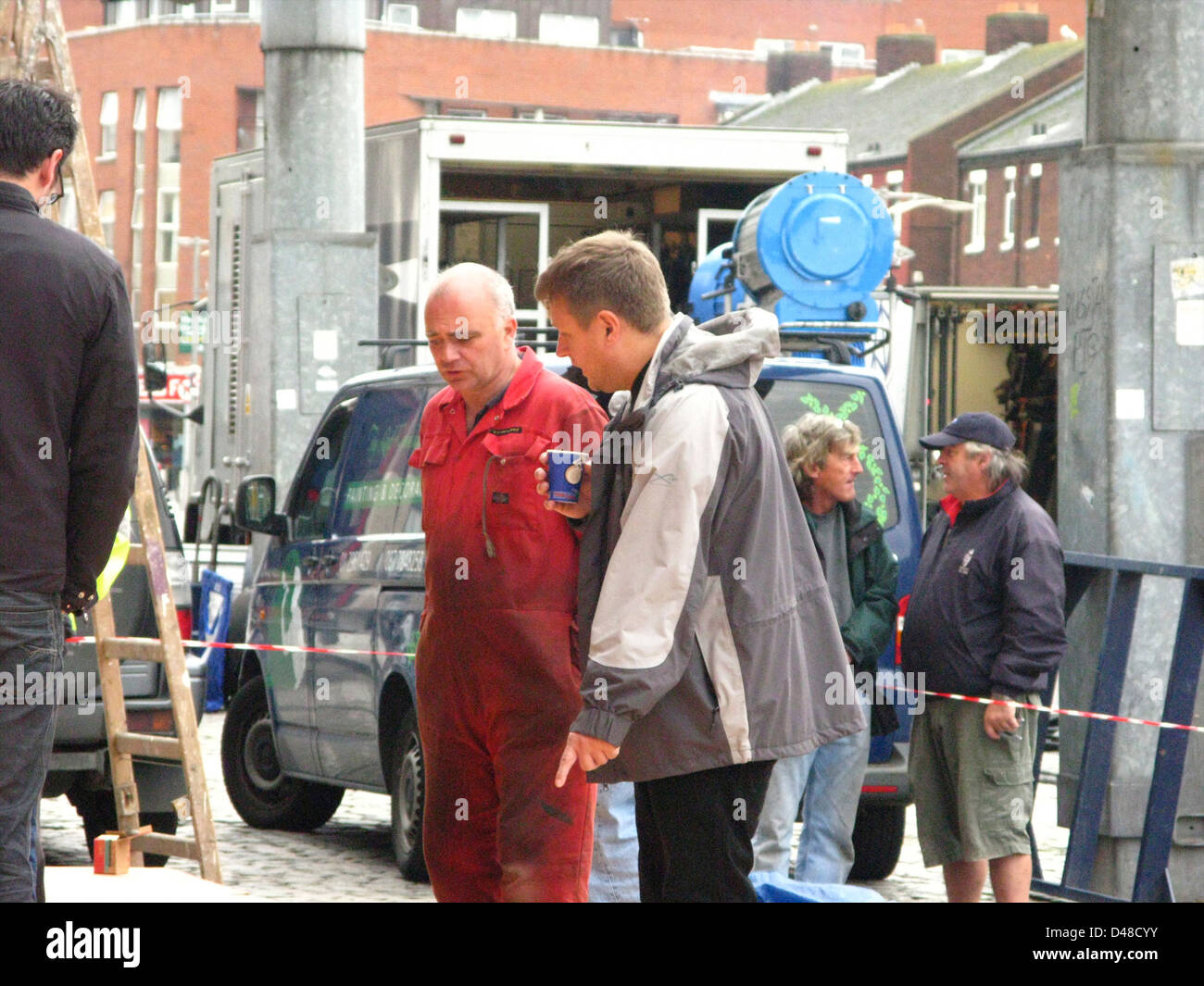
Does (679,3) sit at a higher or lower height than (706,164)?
higher

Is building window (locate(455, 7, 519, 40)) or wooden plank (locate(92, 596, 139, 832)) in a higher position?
building window (locate(455, 7, 519, 40))

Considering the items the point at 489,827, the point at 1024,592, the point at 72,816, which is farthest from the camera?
the point at 72,816

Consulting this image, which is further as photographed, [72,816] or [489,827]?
[72,816]

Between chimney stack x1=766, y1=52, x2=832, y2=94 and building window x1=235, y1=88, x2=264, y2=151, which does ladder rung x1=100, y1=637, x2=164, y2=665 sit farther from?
chimney stack x1=766, y1=52, x2=832, y2=94

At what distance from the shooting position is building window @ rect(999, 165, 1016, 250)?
54.8 meters

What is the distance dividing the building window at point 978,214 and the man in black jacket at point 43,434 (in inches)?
2084

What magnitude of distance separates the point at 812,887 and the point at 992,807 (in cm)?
210

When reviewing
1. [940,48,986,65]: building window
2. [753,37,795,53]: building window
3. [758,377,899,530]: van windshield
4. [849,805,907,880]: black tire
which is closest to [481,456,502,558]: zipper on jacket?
[758,377,899,530]: van windshield

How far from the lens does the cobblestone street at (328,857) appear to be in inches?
336

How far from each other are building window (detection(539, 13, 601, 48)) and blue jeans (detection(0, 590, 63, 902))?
223ft

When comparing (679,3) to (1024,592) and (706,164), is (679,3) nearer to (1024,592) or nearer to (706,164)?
(706,164)

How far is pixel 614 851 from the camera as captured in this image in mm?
7059

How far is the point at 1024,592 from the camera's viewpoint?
7371 mm
